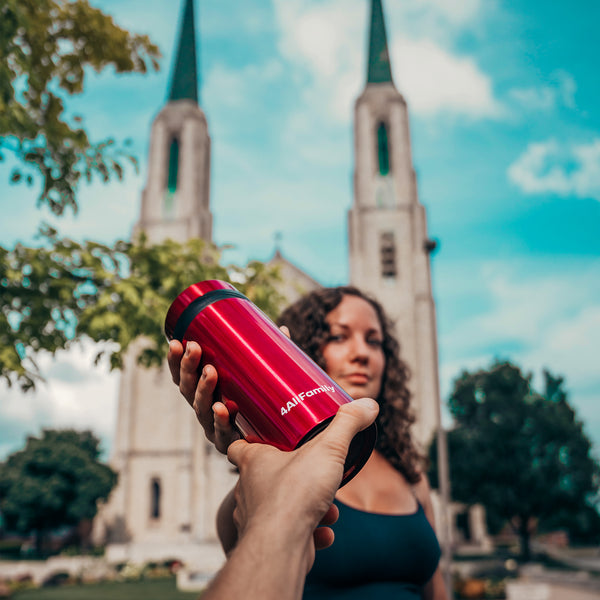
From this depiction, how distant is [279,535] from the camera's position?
2.83 ft

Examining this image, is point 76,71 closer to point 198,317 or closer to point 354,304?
point 354,304

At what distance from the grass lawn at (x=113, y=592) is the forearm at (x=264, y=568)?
16.7 meters

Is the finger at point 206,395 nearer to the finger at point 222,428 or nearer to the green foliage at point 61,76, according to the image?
the finger at point 222,428

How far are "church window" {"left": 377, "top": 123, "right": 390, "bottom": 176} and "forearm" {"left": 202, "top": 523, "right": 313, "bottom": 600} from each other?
35065 millimetres

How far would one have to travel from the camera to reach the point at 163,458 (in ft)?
104

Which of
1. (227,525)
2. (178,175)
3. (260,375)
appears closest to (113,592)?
(227,525)

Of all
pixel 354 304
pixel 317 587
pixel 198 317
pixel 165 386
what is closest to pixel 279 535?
pixel 198 317

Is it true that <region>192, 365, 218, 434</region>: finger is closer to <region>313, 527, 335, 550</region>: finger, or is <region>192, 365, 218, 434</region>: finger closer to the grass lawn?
<region>313, 527, 335, 550</region>: finger

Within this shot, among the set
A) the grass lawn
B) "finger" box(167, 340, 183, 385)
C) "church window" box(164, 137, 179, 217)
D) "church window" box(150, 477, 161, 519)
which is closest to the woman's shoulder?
"finger" box(167, 340, 183, 385)

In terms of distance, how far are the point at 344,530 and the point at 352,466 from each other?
0.78 meters

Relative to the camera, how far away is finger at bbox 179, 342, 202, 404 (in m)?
1.17

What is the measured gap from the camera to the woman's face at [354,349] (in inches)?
80.0

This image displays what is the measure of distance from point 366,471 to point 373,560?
39 cm

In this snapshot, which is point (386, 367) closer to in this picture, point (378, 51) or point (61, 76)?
point (61, 76)
